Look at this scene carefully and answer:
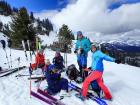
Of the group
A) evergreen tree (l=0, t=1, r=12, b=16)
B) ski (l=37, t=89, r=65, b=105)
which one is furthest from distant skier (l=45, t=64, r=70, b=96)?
evergreen tree (l=0, t=1, r=12, b=16)

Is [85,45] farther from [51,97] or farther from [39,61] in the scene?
[51,97]

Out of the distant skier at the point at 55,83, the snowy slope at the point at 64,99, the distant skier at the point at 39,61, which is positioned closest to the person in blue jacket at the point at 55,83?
the distant skier at the point at 55,83

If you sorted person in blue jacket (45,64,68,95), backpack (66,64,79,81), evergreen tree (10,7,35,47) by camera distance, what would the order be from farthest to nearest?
evergreen tree (10,7,35,47) → backpack (66,64,79,81) → person in blue jacket (45,64,68,95)

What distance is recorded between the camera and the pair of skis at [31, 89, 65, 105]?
9062mm

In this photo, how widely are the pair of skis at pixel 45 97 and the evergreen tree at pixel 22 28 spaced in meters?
34.9

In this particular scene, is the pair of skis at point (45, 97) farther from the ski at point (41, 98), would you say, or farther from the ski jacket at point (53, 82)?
the ski jacket at point (53, 82)

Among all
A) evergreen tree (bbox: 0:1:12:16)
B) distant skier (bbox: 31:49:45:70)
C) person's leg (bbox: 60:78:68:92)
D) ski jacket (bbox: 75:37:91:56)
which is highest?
evergreen tree (bbox: 0:1:12:16)

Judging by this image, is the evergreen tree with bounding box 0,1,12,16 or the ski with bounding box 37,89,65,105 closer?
the ski with bounding box 37,89,65,105

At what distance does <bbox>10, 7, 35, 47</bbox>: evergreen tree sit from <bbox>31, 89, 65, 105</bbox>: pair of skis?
3487cm

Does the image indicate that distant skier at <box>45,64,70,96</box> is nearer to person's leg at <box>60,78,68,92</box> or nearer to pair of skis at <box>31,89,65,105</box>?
person's leg at <box>60,78,68,92</box>

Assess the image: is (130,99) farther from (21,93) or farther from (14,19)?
(14,19)

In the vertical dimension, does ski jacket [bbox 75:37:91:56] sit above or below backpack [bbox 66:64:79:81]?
above

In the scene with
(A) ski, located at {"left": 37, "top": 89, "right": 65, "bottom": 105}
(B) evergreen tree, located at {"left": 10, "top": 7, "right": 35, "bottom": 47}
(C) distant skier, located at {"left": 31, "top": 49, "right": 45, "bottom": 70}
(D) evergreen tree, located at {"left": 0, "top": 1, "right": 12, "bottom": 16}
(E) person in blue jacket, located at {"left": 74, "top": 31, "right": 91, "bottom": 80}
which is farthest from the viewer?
(D) evergreen tree, located at {"left": 0, "top": 1, "right": 12, "bottom": 16}

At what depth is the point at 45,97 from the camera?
975cm
